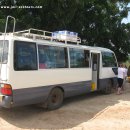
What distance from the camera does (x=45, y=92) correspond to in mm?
8203

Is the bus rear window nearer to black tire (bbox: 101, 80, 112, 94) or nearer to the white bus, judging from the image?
the white bus

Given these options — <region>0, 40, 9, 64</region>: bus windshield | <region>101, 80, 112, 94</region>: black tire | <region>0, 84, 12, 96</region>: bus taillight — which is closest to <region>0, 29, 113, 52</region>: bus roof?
<region>0, 40, 9, 64</region>: bus windshield

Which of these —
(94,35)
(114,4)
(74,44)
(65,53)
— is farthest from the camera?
(114,4)

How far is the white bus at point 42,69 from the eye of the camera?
7.11m

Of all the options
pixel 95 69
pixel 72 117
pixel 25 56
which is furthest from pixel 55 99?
pixel 95 69

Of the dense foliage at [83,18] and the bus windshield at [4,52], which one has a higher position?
the dense foliage at [83,18]

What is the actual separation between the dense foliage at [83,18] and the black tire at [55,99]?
5.01 meters

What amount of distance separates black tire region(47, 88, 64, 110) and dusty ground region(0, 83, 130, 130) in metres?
0.21

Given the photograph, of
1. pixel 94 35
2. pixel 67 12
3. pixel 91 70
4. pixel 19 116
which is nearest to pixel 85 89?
pixel 91 70

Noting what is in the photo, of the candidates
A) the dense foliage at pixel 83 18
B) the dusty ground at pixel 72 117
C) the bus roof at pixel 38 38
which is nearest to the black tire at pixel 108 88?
the dusty ground at pixel 72 117

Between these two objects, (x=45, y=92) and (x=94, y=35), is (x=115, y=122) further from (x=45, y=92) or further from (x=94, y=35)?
(x=94, y=35)

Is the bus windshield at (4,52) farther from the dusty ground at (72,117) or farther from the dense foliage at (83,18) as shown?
the dense foliage at (83,18)

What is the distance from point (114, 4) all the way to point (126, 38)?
112 inches

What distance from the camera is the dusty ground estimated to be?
707cm
